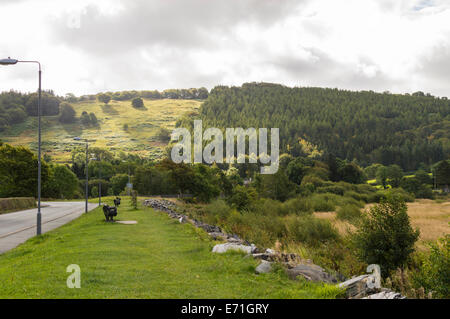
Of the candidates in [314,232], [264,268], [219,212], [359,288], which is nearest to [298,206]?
[219,212]

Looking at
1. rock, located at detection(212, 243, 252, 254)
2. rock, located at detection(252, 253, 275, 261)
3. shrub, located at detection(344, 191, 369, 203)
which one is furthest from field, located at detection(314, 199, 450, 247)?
shrub, located at detection(344, 191, 369, 203)

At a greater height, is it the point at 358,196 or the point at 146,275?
the point at 146,275

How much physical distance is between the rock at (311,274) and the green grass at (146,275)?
0.25 m

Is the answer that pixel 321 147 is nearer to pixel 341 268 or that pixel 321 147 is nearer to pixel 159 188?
pixel 159 188

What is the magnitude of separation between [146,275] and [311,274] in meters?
3.96

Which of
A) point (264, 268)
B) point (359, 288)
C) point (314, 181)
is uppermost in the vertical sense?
point (359, 288)

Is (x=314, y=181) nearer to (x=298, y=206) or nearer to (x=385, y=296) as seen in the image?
(x=298, y=206)

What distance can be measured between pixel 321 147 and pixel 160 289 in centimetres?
19022

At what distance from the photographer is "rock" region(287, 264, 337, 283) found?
844 cm

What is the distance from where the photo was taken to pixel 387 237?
38.4 feet

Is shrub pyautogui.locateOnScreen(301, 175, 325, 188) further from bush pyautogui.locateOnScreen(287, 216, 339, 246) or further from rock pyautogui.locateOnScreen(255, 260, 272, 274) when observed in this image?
rock pyautogui.locateOnScreen(255, 260, 272, 274)

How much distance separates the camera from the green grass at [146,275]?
7383 millimetres

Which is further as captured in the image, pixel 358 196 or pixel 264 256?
pixel 358 196
